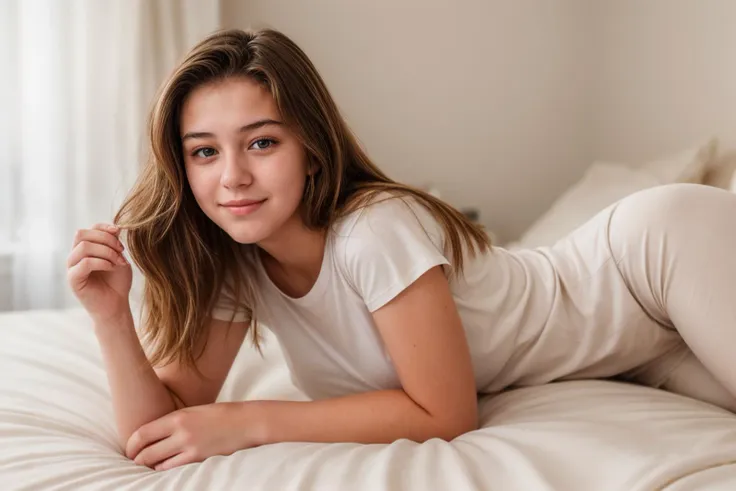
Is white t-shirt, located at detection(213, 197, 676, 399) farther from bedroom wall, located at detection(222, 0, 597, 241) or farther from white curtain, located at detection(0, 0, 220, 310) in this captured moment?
bedroom wall, located at detection(222, 0, 597, 241)

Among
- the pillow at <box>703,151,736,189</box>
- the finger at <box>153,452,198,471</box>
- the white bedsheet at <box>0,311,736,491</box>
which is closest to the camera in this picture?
the white bedsheet at <box>0,311,736,491</box>

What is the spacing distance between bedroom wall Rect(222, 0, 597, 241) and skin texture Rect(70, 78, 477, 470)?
6.04ft

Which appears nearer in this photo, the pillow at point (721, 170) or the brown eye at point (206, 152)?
the brown eye at point (206, 152)

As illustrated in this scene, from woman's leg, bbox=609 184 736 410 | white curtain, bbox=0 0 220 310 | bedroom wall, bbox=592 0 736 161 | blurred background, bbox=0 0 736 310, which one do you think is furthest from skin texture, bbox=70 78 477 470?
bedroom wall, bbox=592 0 736 161

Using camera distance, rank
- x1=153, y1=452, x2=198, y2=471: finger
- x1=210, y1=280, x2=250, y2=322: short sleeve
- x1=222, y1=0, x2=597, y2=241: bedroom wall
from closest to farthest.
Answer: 1. x1=153, y1=452, x2=198, y2=471: finger
2. x1=210, y1=280, x2=250, y2=322: short sleeve
3. x1=222, y1=0, x2=597, y2=241: bedroom wall

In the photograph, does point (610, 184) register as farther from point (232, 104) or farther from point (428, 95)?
point (232, 104)

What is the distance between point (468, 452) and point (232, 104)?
580mm

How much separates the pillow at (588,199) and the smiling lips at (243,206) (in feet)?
4.59

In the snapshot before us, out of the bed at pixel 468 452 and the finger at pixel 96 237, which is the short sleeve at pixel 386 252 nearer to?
the bed at pixel 468 452

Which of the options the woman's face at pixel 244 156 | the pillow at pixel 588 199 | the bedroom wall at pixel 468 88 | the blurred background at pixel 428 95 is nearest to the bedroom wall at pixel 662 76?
the blurred background at pixel 428 95

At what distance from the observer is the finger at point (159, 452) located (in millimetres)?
1079

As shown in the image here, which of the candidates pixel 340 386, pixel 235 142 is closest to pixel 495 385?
pixel 340 386

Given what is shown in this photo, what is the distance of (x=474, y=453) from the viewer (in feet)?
3.34

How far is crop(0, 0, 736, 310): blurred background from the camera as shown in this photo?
2.45 m
